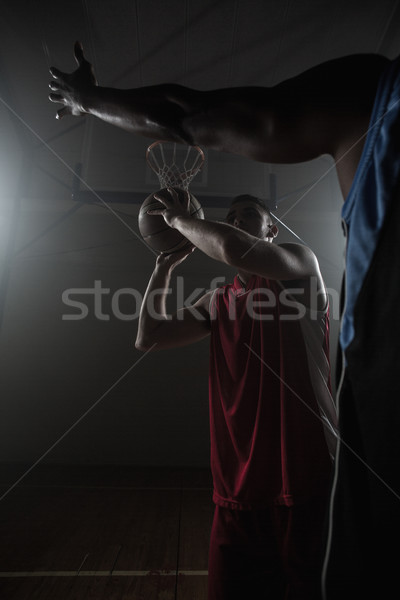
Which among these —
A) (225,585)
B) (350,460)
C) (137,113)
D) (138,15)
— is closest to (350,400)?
(350,460)

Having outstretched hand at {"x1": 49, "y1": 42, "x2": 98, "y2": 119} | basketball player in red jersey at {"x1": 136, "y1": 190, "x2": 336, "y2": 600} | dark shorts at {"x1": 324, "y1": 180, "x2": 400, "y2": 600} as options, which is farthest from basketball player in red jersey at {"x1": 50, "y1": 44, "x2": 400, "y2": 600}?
basketball player in red jersey at {"x1": 136, "y1": 190, "x2": 336, "y2": 600}

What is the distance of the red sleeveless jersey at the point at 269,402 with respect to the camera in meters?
0.78

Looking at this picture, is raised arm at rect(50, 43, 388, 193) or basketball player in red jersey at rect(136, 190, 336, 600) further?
basketball player in red jersey at rect(136, 190, 336, 600)

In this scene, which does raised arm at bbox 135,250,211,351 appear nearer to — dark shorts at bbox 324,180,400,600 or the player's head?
the player's head

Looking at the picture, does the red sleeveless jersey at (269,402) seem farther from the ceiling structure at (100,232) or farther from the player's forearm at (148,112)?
the ceiling structure at (100,232)

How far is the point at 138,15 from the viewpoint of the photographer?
7.95 feet

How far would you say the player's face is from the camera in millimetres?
1149

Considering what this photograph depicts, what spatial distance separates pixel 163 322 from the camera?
1.24 m

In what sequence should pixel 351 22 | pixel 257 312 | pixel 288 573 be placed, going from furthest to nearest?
pixel 351 22 → pixel 257 312 → pixel 288 573

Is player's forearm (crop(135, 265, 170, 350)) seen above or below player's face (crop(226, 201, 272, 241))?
below

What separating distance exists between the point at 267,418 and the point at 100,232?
3.41 meters

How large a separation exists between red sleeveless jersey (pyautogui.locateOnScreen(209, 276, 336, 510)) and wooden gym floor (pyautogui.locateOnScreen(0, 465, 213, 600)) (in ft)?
2.64

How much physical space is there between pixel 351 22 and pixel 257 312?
258 centimetres

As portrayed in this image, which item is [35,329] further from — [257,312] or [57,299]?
[257,312]
